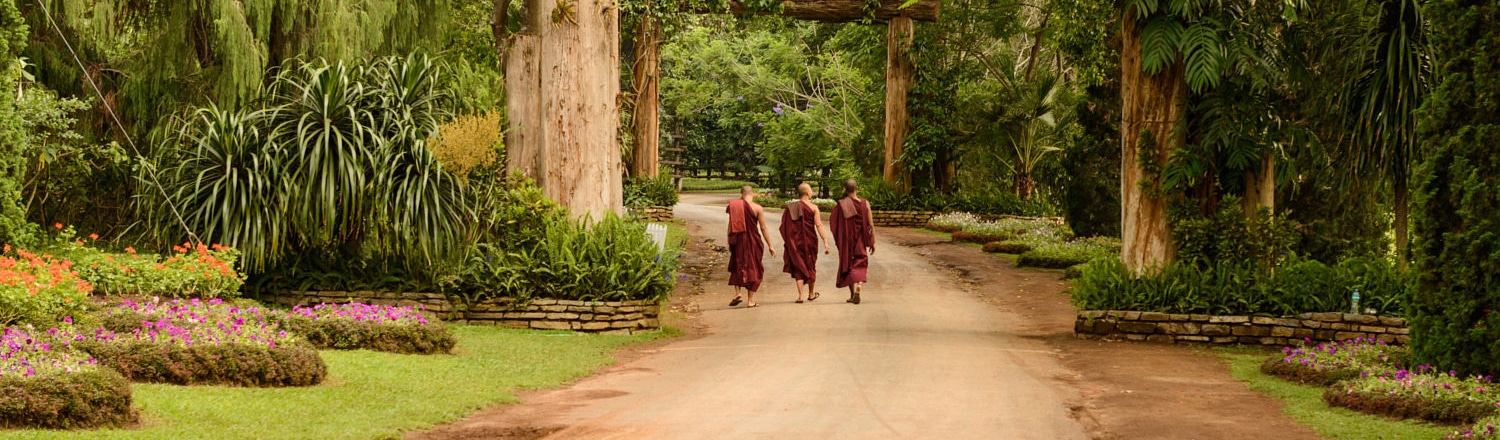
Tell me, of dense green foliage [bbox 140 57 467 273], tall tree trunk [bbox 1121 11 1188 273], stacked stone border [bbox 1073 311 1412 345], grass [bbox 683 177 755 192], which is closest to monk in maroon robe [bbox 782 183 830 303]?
stacked stone border [bbox 1073 311 1412 345]

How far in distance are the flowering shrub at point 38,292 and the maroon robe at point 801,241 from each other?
7.65 m

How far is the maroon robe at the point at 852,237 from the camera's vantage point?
15.1 metres

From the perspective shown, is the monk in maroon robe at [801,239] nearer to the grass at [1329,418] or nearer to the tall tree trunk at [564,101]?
the tall tree trunk at [564,101]

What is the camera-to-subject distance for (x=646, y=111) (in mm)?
30547

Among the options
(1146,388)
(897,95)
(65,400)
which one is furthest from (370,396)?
(897,95)

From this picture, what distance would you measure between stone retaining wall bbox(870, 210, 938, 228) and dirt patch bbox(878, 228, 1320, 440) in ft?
34.7

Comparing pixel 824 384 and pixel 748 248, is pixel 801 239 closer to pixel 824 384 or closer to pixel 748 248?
pixel 748 248

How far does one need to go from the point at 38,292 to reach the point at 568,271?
16.8 ft

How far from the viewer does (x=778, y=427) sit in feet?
24.4

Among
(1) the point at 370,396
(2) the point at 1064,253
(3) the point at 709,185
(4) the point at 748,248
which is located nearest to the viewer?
(1) the point at 370,396

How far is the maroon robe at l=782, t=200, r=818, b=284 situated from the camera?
15055 millimetres

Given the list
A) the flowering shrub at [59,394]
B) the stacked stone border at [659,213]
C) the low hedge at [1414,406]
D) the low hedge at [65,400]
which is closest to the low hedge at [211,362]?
the flowering shrub at [59,394]

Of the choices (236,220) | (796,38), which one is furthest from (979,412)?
(796,38)

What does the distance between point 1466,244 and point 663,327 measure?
23.4ft
